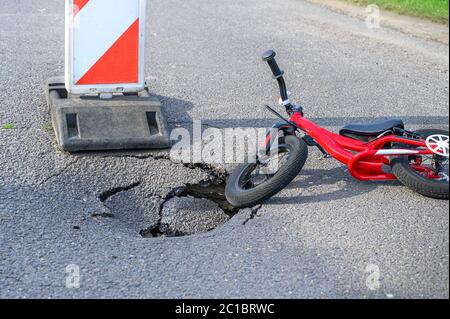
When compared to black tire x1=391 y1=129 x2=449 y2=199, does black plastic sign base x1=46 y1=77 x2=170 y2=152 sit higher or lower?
lower

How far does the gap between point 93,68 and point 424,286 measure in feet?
9.69

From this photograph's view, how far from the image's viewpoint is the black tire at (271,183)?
4.55 meters

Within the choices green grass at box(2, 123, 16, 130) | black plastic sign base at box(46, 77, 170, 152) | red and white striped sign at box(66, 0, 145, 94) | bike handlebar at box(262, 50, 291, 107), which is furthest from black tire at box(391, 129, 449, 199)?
green grass at box(2, 123, 16, 130)

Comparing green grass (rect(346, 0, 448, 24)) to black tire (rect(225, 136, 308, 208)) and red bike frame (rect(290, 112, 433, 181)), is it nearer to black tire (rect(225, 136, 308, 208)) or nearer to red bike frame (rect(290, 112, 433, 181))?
red bike frame (rect(290, 112, 433, 181))

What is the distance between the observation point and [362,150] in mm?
4773

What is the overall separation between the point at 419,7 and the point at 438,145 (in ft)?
23.2

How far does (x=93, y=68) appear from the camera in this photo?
5449mm

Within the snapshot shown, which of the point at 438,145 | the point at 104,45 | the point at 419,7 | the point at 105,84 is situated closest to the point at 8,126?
the point at 105,84

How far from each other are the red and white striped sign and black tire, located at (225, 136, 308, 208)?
53.9 inches

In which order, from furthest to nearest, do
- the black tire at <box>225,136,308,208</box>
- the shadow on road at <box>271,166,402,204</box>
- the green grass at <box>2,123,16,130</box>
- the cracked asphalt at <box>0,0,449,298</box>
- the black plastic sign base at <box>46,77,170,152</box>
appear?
the green grass at <box>2,123,16,130</box>
the black plastic sign base at <box>46,77,170,152</box>
the shadow on road at <box>271,166,402,204</box>
the black tire at <box>225,136,308,208</box>
the cracked asphalt at <box>0,0,449,298</box>

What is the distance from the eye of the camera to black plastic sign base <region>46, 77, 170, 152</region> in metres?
5.14

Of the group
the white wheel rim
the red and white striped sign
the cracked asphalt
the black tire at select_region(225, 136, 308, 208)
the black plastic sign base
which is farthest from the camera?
the red and white striped sign
